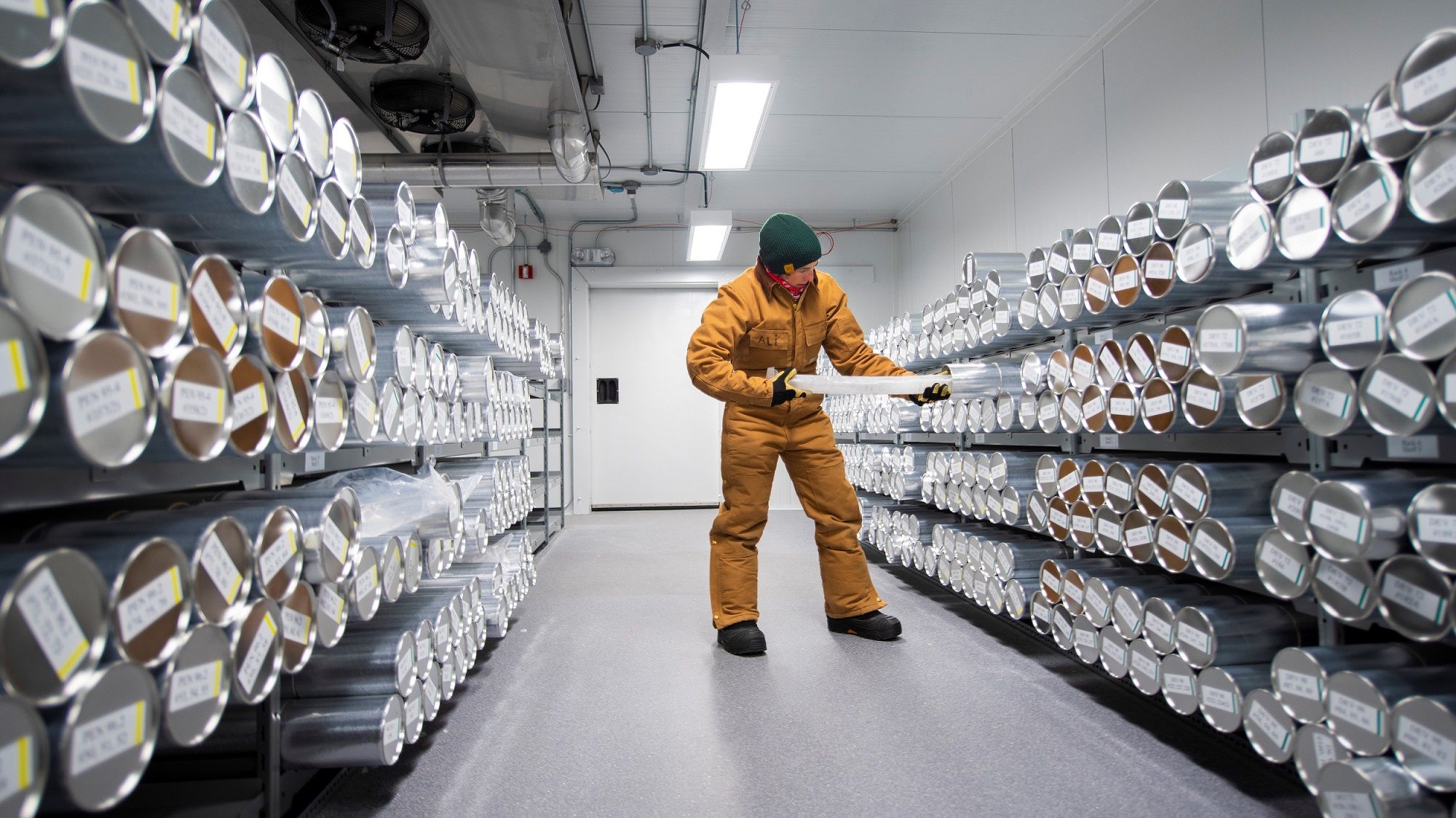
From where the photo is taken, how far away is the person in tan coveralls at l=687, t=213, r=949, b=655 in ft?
9.15

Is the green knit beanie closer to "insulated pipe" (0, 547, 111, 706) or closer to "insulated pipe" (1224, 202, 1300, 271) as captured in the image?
"insulated pipe" (1224, 202, 1300, 271)

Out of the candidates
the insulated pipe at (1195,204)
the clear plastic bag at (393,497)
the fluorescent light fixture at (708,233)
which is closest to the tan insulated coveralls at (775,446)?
the clear plastic bag at (393,497)

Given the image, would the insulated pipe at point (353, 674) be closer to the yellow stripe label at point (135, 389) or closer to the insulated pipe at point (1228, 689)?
the yellow stripe label at point (135, 389)

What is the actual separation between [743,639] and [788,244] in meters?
1.48

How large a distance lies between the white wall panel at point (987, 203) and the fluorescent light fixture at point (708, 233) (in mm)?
1785

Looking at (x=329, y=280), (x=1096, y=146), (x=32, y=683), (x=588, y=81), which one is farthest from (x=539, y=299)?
(x=32, y=683)

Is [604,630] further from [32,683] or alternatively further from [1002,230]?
[1002,230]

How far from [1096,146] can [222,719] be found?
4205mm

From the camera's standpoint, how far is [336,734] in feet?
5.13

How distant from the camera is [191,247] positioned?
1.37m

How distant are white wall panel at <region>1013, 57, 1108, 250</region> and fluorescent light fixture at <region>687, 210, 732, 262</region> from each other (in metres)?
2.06

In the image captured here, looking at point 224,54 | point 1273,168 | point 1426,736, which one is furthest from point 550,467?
point 1426,736

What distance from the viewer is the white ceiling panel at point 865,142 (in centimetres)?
502

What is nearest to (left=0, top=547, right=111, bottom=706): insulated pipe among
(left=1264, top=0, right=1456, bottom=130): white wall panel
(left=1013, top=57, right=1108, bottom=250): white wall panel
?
(left=1264, top=0, right=1456, bottom=130): white wall panel
